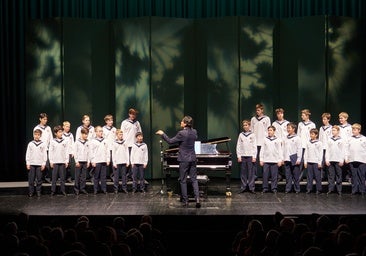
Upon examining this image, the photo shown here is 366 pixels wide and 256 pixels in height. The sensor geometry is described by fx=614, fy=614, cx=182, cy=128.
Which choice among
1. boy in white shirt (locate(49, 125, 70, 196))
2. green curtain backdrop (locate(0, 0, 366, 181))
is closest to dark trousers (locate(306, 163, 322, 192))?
green curtain backdrop (locate(0, 0, 366, 181))

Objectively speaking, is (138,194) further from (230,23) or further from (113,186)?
(230,23)

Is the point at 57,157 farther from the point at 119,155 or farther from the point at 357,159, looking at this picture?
the point at 357,159

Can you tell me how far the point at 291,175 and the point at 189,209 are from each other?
3.02m

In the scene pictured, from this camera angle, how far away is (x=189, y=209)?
10.4 meters

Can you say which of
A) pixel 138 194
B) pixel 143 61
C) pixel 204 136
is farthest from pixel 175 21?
pixel 138 194

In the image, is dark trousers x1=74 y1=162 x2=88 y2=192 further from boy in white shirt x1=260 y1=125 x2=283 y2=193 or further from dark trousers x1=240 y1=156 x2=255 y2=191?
boy in white shirt x1=260 y1=125 x2=283 y2=193

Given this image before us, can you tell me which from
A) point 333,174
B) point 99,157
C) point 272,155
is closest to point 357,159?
point 333,174

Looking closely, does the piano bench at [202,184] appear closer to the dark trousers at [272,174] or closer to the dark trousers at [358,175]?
the dark trousers at [272,174]

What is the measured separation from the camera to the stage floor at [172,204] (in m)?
10.0

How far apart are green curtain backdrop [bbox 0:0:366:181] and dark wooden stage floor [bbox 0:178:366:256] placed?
9.78ft

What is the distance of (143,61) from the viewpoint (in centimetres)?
1495

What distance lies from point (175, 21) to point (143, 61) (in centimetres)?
128

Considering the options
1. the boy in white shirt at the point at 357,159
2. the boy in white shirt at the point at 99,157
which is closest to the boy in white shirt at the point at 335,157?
the boy in white shirt at the point at 357,159

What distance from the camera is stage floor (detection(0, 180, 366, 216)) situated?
10.0 m
